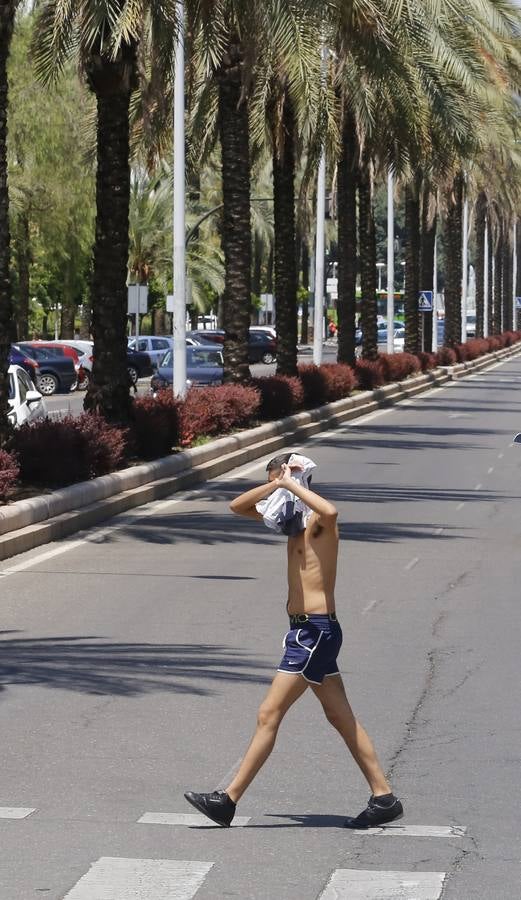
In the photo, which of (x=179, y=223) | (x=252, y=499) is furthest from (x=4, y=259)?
(x=179, y=223)

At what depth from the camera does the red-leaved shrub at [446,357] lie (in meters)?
64.8

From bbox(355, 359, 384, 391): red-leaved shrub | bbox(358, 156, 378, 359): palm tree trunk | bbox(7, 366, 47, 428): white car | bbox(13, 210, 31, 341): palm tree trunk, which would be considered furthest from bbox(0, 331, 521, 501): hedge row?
bbox(13, 210, 31, 341): palm tree trunk

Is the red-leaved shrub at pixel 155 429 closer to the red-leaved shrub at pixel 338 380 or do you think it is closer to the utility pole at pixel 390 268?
the red-leaved shrub at pixel 338 380

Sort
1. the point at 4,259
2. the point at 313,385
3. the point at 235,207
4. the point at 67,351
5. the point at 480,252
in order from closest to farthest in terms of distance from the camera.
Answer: the point at 4,259 → the point at 235,207 → the point at 313,385 → the point at 67,351 → the point at 480,252

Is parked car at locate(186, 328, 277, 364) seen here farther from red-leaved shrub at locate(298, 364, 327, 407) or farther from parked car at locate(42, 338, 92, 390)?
red-leaved shrub at locate(298, 364, 327, 407)

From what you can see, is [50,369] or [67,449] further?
[50,369]

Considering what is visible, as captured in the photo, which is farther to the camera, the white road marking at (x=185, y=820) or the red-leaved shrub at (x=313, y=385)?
the red-leaved shrub at (x=313, y=385)

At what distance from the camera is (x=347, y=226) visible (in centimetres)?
4259

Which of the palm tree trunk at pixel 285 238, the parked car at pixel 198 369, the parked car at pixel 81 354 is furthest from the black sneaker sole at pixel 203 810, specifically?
the parked car at pixel 81 354

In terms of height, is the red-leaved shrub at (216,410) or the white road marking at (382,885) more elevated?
the red-leaved shrub at (216,410)

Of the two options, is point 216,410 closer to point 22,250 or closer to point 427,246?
point 22,250

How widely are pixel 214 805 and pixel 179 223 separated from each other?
23686 millimetres

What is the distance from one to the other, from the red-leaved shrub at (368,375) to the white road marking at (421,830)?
37.0 meters

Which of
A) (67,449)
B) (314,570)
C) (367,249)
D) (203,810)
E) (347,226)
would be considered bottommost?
(203,810)
